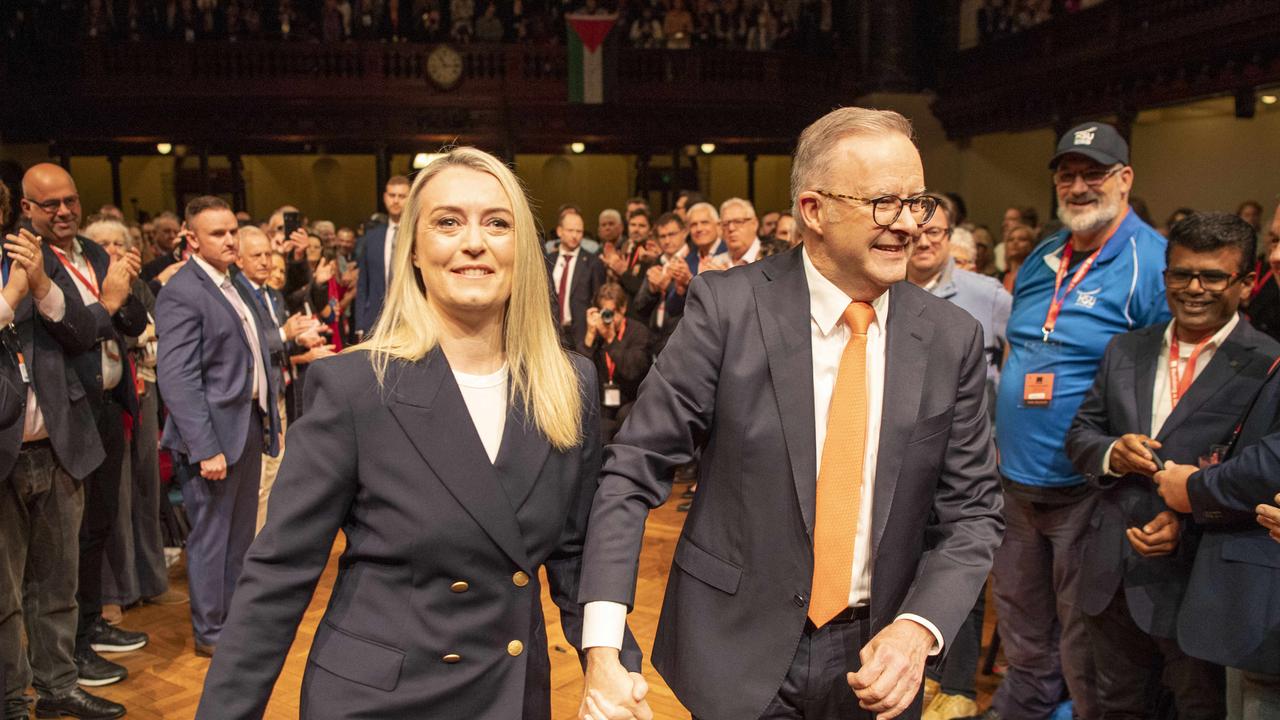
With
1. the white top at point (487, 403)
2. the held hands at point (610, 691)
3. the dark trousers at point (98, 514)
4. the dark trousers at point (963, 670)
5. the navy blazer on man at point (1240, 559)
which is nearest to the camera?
the held hands at point (610, 691)

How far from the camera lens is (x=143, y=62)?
40.2 ft

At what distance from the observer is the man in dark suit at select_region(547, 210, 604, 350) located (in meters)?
6.78

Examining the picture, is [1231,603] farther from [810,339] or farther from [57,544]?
[57,544]

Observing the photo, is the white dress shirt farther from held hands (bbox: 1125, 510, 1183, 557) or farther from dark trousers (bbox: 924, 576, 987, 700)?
dark trousers (bbox: 924, 576, 987, 700)

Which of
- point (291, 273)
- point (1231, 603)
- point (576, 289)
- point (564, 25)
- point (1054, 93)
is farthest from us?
point (564, 25)

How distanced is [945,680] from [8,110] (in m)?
13.3

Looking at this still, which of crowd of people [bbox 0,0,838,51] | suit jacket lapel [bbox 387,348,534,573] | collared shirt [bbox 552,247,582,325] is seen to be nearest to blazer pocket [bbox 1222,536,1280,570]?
suit jacket lapel [bbox 387,348,534,573]

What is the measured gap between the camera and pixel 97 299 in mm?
3395

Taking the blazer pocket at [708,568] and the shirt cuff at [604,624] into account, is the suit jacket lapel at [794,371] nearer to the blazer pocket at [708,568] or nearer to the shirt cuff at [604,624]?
the blazer pocket at [708,568]

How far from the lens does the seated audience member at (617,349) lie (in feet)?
18.4

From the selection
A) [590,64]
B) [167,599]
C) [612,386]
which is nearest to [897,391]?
[167,599]

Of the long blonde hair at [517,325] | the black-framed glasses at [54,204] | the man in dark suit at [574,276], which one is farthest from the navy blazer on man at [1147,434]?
the man in dark suit at [574,276]

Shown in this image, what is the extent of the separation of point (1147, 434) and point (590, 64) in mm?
10137

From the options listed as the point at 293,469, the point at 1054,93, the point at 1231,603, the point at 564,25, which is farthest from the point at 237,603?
the point at 564,25
